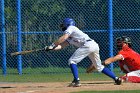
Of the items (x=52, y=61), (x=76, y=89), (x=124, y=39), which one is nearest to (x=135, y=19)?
(x=52, y=61)

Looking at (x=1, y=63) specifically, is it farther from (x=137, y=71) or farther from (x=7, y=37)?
(x=137, y=71)

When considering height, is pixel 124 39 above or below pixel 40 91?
above

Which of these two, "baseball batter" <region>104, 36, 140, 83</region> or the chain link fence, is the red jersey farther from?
the chain link fence

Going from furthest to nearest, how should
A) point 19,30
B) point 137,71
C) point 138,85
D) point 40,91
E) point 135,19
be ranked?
point 135,19, point 19,30, point 137,71, point 138,85, point 40,91

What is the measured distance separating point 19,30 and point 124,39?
5.57 meters

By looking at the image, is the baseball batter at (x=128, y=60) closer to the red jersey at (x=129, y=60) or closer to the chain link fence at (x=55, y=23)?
the red jersey at (x=129, y=60)

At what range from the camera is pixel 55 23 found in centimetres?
1995

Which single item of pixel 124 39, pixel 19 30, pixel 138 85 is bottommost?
pixel 138 85

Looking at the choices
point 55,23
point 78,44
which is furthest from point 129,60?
point 55,23

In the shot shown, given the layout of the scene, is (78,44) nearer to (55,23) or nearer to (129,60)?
(129,60)

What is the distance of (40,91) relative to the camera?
38.2ft

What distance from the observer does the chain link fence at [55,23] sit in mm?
19500

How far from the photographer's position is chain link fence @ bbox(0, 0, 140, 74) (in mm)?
19500

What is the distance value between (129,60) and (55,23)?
Answer: 6586 mm
